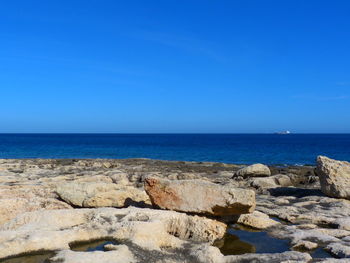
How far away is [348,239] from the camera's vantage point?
987cm

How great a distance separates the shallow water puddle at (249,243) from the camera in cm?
945

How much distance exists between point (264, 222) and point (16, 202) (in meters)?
8.29

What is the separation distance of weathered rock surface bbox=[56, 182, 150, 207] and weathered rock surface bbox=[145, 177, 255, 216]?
174 centimetres

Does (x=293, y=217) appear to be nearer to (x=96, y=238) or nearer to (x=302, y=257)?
(x=302, y=257)

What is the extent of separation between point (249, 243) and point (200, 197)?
1982 mm

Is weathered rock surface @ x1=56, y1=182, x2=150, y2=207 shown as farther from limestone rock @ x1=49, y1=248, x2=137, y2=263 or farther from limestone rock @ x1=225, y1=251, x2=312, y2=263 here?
limestone rock @ x1=225, y1=251, x2=312, y2=263

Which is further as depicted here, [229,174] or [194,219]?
[229,174]

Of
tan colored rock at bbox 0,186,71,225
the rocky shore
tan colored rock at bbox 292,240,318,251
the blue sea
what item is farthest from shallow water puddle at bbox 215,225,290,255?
the blue sea

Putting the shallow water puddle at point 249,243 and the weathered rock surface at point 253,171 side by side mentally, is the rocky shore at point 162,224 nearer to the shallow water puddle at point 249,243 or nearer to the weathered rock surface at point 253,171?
the shallow water puddle at point 249,243

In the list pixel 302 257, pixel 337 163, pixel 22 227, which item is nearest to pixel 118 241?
pixel 22 227

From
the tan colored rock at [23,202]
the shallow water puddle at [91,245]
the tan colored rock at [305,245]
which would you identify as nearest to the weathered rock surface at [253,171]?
the tan colored rock at [23,202]

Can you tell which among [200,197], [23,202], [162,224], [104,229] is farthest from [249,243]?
[23,202]

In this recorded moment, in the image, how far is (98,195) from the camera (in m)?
12.5

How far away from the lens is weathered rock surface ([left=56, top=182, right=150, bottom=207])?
12.5 metres
